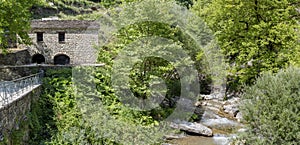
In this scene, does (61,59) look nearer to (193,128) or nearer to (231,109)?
(193,128)

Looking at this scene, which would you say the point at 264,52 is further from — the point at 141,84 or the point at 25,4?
the point at 25,4

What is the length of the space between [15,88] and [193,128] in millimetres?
8725

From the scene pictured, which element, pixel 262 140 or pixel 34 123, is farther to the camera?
pixel 34 123

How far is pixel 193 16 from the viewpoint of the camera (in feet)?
88.1

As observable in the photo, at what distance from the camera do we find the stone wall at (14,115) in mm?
10387

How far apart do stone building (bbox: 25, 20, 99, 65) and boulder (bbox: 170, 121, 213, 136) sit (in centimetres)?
1003

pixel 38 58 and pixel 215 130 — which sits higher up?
pixel 38 58

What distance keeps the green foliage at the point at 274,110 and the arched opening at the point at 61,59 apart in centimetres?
1734

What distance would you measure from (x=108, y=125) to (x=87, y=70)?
520 centimetres

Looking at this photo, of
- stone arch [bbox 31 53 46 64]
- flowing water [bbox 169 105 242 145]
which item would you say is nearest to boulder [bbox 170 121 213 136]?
flowing water [bbox 169 105 242 145]

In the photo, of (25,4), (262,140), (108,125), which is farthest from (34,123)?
(262,140)

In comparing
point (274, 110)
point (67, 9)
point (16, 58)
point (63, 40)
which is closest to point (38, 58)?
point (63, 40)

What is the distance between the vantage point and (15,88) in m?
14.0

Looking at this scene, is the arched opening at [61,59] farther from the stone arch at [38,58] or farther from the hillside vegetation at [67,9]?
the hillside vegetation at [67,9]
